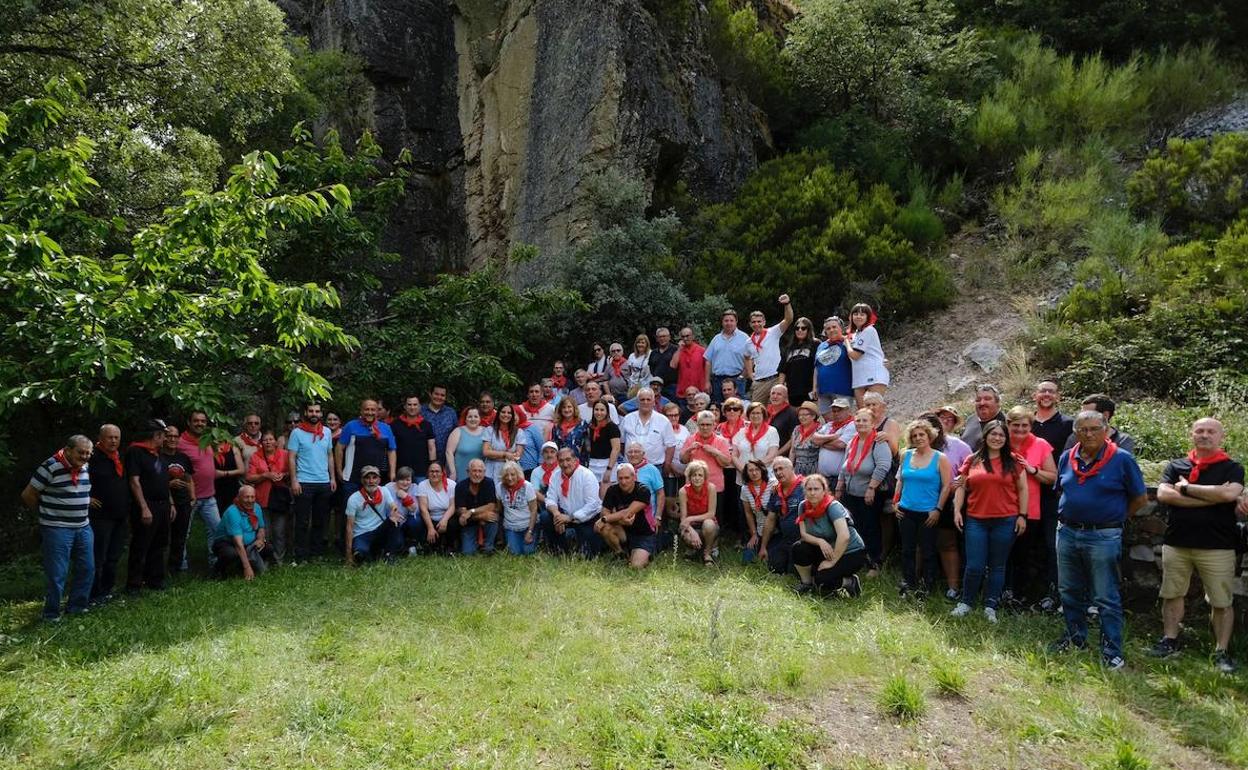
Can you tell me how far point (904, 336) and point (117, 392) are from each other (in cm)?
1140

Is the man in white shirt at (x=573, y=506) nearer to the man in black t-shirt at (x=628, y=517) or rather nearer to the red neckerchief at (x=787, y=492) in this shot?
the man in black t-shirt at (x=628, y=517)

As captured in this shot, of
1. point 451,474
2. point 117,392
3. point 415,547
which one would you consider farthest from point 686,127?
point 117,392

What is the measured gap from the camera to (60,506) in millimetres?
7129

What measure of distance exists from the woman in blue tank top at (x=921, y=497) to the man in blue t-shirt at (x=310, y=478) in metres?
6.68

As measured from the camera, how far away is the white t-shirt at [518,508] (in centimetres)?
904

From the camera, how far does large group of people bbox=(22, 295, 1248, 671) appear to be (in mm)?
5660

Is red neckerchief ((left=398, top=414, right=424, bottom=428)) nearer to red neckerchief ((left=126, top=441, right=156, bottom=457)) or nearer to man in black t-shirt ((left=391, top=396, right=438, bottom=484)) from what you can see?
man in black t-shirt ((left=391, top=396, right=438, bottom=484))

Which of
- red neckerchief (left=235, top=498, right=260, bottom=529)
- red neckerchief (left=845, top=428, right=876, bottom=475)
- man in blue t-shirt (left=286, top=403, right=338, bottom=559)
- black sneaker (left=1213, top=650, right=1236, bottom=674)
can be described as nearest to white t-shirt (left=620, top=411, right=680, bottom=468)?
red neckerchief (left=845, top=428, right=876, bottom=475)

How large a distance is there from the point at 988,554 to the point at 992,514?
1.33 ft

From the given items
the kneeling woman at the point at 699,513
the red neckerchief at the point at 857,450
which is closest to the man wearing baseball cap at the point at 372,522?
the kneeling woman at the point at 699,513

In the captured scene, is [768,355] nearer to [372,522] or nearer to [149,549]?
[372,522]

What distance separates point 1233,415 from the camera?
25.8ft

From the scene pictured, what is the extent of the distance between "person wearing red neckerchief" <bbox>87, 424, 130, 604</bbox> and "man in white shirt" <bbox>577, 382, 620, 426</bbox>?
16.8 ft

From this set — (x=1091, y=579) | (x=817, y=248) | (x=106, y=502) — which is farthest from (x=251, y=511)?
(x=817, y=248)
